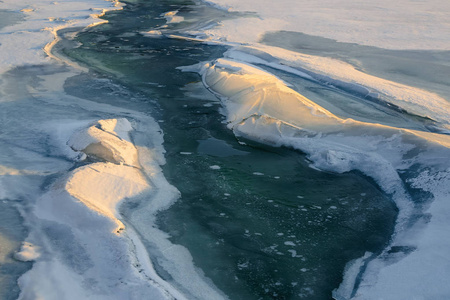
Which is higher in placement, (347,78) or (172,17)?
(172,17)

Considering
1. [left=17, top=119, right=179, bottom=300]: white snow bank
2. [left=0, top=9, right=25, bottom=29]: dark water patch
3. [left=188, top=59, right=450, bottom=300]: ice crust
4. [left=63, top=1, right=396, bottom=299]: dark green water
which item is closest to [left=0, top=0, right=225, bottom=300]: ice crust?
[left=17, top=119, right=179, bottom=300]: white snow bank

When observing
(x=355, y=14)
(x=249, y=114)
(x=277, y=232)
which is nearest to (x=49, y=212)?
(x=277, y=232)

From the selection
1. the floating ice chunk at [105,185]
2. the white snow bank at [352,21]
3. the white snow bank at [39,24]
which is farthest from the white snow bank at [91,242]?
the white snow bank at [352,21]

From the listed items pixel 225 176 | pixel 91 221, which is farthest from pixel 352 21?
pixel 91 221

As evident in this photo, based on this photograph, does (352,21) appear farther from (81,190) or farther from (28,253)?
(28,253)

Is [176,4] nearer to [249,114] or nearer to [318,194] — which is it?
[249,114]

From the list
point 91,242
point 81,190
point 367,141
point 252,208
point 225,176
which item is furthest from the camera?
point 367,141

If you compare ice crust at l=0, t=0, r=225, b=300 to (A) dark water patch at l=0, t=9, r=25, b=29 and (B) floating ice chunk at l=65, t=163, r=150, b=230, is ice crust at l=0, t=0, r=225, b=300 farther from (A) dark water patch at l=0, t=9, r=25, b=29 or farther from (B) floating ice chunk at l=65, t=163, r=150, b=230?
(A) dark water patch at l=0, t=9, r=25, b=29
